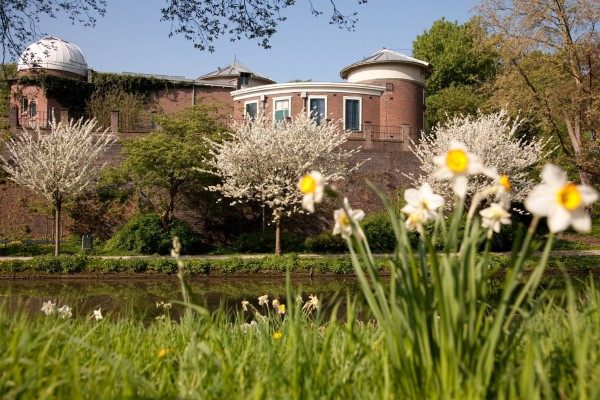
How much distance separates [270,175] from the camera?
20.1m

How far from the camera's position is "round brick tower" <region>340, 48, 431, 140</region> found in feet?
113

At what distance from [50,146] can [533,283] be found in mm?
20660

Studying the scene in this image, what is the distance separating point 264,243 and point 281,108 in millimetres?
12579

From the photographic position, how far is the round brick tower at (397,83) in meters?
34.3

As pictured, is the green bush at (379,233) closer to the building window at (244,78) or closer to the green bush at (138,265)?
the green bush at (138,265)

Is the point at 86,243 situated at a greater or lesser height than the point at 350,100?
lesser

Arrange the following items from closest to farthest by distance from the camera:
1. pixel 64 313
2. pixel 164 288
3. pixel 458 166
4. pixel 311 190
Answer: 1. pixel 458 166
2. pixel 311 190
3. pixel 64 313
4. pixel 164 288

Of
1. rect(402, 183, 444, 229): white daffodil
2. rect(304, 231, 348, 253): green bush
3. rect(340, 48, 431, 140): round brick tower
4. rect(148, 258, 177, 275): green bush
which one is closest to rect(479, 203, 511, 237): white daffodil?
rect(402, 183, 444, 229): white daffodil

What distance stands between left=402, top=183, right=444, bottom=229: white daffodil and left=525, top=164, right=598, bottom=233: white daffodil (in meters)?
0.56

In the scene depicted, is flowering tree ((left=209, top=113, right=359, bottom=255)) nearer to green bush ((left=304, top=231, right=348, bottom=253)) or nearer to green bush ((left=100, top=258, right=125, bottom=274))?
green bush ((left=304, top=231, right=348, bottom=253))

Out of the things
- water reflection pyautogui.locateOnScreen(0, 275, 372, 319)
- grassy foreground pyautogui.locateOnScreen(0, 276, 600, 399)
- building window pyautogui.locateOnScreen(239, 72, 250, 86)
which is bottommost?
water reflection pyautogui.locateOnScreen(0, 275, 372, 319)

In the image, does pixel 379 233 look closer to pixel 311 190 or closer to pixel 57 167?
pixel 57 167

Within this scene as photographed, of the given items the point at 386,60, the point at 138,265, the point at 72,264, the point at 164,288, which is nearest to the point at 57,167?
the point at 72,264

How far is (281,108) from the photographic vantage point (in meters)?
33.1
